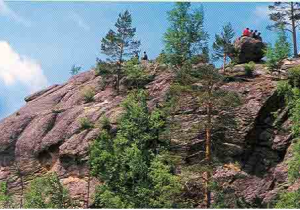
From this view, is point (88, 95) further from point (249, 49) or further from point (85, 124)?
point (249, 49)

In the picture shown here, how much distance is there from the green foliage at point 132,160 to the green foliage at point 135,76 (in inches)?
195

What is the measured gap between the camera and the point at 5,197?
47656 millimetres

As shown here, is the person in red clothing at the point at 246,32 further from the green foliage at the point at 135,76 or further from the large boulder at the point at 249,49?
the green foliage at the point at 135,76

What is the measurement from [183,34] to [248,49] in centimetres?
632

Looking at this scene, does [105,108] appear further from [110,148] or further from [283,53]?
[283,53]

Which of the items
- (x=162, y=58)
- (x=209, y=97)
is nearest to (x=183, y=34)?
(x=162, y=58)

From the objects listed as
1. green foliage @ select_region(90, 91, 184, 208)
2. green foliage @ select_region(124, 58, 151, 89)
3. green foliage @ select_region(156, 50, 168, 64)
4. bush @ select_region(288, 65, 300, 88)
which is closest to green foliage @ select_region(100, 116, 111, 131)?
green foliage @ select_region(90, 91, 184, 208)

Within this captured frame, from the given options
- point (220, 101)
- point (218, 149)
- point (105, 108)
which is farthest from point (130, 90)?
point (220, 101)

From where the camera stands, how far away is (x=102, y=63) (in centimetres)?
5781

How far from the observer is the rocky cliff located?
4284 centimetres

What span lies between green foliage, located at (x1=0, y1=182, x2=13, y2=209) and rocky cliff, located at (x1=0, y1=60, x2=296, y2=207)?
2.37 feet

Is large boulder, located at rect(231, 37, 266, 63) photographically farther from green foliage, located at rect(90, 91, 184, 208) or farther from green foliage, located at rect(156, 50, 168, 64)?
green foliage, located at rect(90, 91, 184, 208)

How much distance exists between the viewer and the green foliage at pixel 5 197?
4667 cm

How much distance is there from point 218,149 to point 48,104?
22.8 meters
